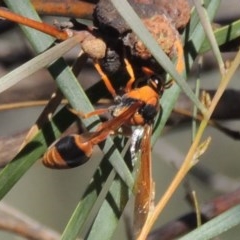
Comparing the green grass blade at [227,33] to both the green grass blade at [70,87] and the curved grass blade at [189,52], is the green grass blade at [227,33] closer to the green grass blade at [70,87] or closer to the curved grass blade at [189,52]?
the curved grass blade at [189,52]

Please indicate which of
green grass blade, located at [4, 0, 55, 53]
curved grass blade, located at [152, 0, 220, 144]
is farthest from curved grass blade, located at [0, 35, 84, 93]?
curved grass blade, located at [152, 0, 220, 144]

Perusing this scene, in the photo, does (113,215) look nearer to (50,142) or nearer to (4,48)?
(50,142)

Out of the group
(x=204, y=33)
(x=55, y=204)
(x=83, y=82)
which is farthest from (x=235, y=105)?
(x=55, y=204)

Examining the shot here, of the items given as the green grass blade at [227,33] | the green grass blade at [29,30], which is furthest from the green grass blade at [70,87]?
the green grass blade at [227,33]

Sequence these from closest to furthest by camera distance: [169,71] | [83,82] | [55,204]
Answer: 1. [169,71]
2. [83,82]
3. [55,204]

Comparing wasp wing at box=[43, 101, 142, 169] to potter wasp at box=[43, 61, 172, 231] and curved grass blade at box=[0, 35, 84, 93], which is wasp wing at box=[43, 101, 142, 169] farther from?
curved grass blade at box=[0, 35, 84, 93]

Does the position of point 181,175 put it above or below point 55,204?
above
